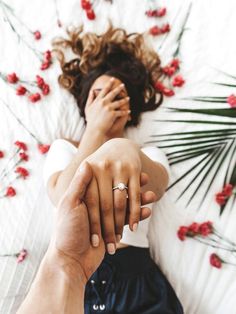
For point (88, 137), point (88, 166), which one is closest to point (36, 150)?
point (88, 137)

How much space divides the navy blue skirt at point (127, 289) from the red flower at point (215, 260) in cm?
17

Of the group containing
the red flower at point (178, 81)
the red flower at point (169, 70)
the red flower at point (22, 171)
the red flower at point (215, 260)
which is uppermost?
the red flower at point (169, 70)

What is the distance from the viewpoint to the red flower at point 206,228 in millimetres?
1146

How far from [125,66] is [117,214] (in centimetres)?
73

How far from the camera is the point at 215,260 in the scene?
1.12 metres

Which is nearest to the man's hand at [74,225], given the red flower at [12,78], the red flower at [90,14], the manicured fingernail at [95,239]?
the manicured fingernail at [95,239]

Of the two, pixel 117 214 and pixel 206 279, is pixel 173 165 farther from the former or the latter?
pixel 117 214

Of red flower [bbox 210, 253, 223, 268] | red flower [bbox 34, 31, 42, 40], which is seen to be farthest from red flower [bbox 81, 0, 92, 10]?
red flower [bbox 210, 253, 223, 268]

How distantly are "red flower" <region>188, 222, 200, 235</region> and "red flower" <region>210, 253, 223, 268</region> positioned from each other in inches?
3.6

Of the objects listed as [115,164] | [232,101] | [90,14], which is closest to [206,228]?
[232,101]

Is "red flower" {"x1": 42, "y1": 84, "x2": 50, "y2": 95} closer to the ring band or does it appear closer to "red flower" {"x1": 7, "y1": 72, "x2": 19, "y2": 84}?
"red flower" {"x1": 7, "y1": 72, "x2": 19, "y2": 84}

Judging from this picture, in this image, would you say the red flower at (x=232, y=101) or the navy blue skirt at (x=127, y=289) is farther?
the red flower at (x=232, y=101)

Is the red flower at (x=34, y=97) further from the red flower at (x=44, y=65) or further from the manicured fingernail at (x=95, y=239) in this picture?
the manicured fingernail at (x=95, y=239)

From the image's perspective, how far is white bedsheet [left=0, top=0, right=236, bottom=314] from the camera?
1.11 meters
